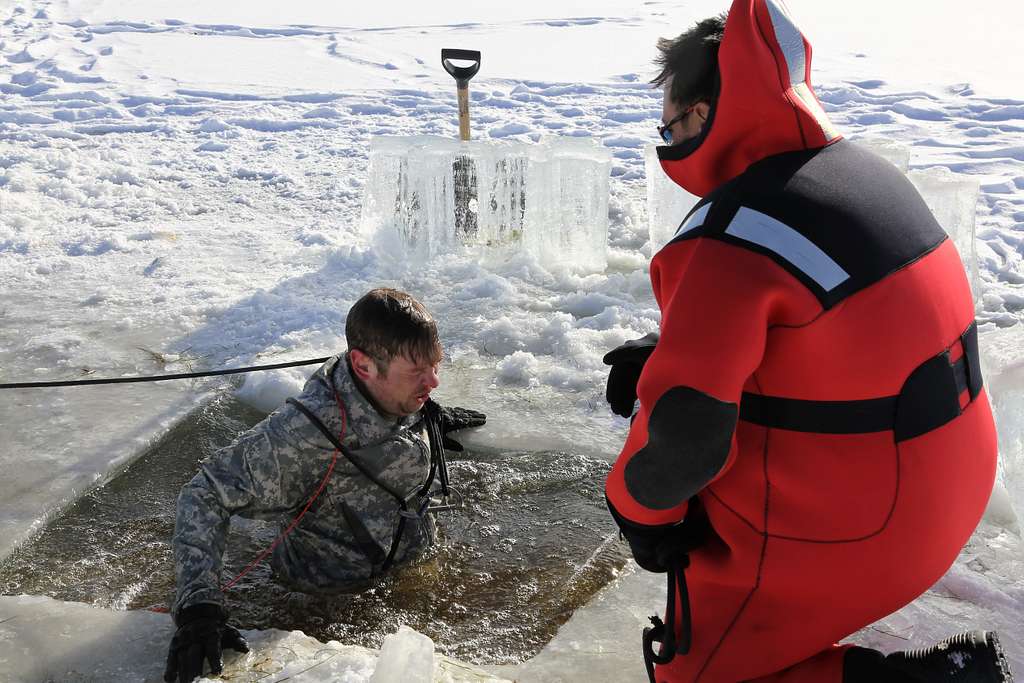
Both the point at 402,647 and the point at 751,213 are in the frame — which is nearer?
the point at 751,213

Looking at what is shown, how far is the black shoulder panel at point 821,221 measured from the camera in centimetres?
162

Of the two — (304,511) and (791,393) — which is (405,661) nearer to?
(304,511)

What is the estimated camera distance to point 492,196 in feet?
19.9

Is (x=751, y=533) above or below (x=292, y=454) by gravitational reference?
above

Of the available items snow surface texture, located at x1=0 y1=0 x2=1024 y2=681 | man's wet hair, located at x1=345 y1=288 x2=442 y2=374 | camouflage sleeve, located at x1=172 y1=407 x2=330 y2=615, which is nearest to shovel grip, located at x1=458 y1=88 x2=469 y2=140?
snow surface texture, located at x1=0 y1=0 x2=1024 y2=681

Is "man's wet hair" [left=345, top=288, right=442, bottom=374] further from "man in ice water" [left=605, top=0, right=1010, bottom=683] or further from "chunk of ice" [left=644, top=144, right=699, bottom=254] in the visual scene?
"chunk of ice" [left=644, top=144, right=699, bottom=254]

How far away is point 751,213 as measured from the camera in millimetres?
1651

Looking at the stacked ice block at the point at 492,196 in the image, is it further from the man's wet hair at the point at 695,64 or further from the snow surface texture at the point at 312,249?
the man's wet hair at the point at 695,64

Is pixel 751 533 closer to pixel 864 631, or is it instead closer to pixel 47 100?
pixel 864 631

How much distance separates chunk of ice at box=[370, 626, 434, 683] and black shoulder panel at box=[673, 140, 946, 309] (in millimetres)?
1149

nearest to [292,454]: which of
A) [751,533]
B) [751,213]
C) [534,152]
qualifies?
[751,533]

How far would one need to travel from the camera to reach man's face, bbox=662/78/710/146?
1.82 m

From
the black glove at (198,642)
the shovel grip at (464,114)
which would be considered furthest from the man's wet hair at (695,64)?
the shovel grip at (464,114)

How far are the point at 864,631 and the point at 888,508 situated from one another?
121 cm
